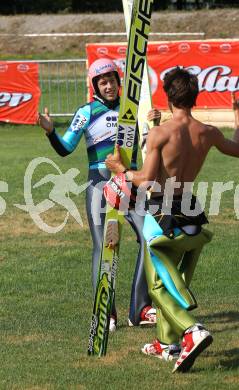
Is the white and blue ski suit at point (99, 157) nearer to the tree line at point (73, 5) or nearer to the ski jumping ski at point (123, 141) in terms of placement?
the ski jumping ski at point (123, 141)

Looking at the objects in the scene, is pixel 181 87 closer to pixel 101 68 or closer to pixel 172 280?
pixel 172 280

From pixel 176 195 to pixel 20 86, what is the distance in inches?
759

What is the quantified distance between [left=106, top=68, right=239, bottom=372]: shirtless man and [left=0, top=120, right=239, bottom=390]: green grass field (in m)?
0.36

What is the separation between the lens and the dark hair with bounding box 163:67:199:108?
6.96 metres

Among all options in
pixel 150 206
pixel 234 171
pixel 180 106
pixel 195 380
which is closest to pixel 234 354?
pixel 195 380

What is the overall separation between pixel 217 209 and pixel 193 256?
7004 mm

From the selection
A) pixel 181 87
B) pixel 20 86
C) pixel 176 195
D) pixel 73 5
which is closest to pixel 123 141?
pixel 176 195

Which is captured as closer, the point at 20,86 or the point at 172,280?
the point at 172,280

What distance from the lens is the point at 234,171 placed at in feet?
59.8

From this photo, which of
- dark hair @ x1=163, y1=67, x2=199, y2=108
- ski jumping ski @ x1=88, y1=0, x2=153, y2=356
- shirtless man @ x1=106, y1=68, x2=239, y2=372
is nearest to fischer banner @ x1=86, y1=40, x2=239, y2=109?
ski jumping ski @ x1=88, y1=0, x2=153, y2=356

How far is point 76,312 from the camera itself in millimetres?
9117

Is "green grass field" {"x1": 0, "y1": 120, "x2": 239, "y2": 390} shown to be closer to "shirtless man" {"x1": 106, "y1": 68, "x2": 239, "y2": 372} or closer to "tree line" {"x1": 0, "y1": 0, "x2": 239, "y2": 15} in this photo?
"shirtless man" {"x1": 106, "y1": 68, "x2": 239, "y2": 372}

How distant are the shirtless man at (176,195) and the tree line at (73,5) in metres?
57.3

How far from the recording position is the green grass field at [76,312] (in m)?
7.07
